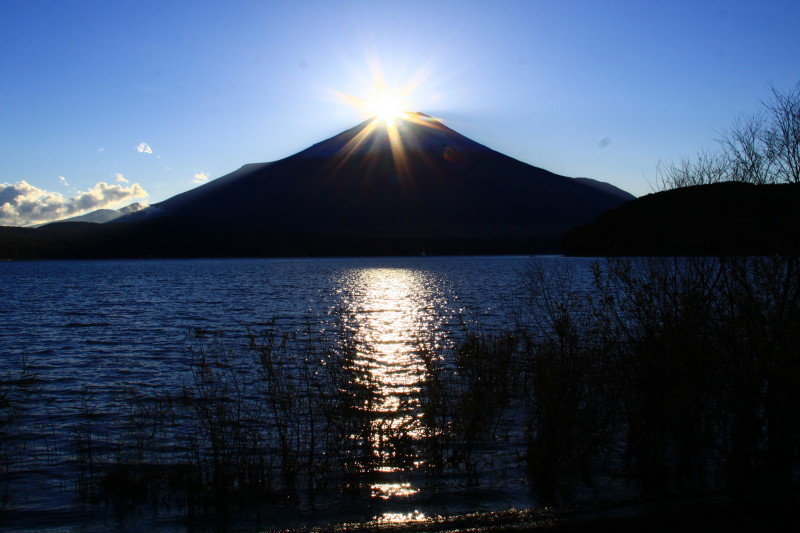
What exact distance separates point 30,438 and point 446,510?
25.8 feet

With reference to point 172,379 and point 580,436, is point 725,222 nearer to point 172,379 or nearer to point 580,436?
point 580,436

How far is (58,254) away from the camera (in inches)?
6688

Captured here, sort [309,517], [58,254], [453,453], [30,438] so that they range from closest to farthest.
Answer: [309,517] < [453,453] < [30,438] < [58,254]

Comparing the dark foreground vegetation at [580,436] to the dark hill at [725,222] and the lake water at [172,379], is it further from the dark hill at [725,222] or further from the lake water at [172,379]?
the dark hill at [725,222]

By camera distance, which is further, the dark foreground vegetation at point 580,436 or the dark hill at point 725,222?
the dark hill at point 725,222

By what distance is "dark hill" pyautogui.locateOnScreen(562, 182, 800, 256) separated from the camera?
8.87 metres

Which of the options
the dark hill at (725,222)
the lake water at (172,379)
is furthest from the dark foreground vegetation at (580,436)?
the dark hill at (725,222)

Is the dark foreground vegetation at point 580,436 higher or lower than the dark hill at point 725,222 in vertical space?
lower

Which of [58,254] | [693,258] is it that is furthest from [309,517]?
[58,254]

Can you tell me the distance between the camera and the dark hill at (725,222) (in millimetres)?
8867

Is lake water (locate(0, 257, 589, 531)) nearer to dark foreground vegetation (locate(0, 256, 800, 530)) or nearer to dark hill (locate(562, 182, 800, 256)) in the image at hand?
dark foreground vegetation (locate(0, 256, 800, 530))

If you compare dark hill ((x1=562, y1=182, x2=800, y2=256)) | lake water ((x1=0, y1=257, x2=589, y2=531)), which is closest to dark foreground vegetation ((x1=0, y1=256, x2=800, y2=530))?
lake water ((x1=0, y1=257, x2=589, y2=531))

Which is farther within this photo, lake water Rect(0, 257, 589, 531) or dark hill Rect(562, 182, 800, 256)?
dark hill Rect(562, 182, 800, 256)

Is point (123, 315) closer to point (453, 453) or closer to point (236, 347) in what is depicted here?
point (236, 347)
